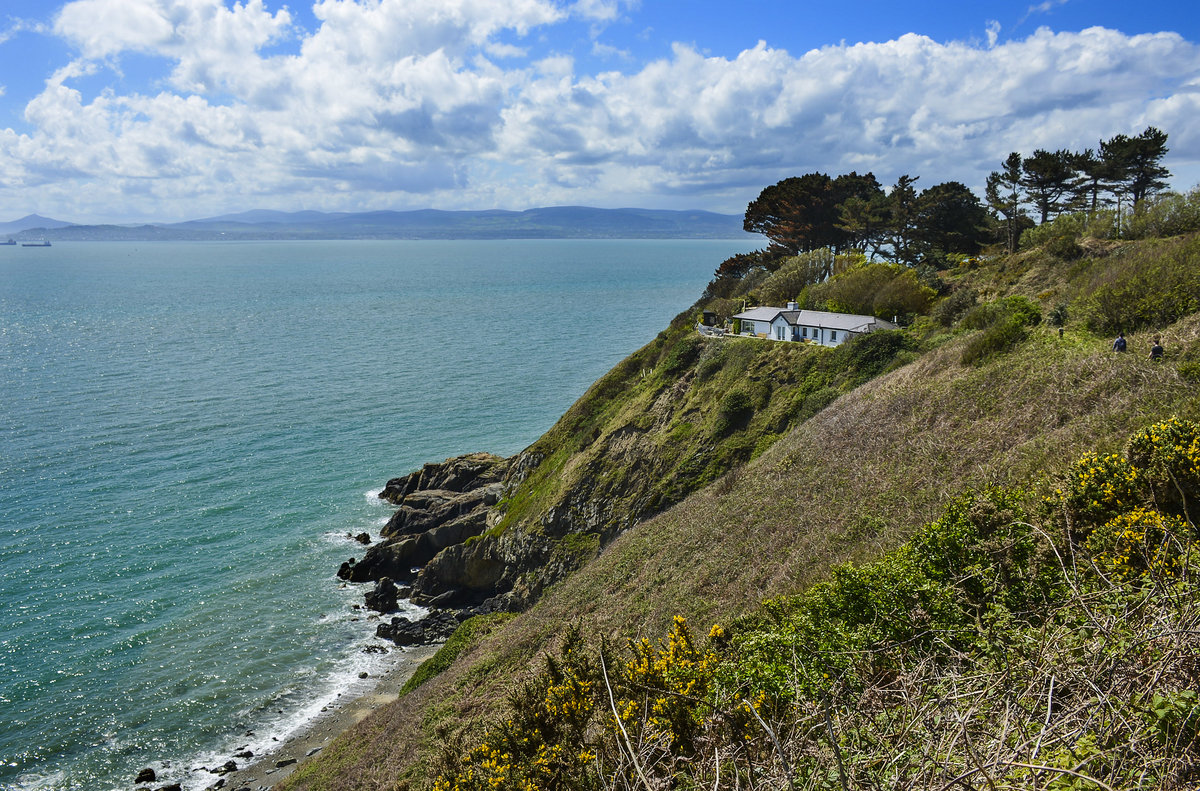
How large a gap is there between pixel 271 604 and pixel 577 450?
20187mm

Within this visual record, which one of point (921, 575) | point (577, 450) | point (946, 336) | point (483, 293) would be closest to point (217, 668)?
point (577, 450)

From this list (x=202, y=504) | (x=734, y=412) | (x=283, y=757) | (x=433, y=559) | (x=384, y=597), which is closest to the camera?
(x=283, y=757)

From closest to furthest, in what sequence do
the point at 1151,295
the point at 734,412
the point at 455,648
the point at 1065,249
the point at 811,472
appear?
the point at 1151,295 < the point at 811,472 < the point at 455,648 < the point at 734,412 < the point at 1065,249

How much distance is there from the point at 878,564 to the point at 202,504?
4759 cm

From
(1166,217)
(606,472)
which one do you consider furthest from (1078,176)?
(606,472)

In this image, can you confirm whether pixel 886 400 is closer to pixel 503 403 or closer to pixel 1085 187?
pixel 1085 187

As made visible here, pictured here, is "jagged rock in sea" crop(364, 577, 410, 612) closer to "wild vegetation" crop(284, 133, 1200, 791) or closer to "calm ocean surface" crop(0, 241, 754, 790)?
"calm ocean surface" crop(0, 241, 754, 790)

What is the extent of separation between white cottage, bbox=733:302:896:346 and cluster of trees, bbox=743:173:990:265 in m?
17.0

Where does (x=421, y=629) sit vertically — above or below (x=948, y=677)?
below

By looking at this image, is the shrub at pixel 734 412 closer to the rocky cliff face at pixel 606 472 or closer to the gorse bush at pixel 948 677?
the rocky cliff face at pixel 606 472

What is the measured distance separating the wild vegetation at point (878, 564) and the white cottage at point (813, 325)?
1.93 meters

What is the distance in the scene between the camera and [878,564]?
1342 centimetres

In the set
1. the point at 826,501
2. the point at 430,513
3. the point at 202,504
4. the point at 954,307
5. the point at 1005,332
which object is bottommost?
the point at 430,513

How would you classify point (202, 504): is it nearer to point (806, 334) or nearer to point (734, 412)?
point (734, 412)
